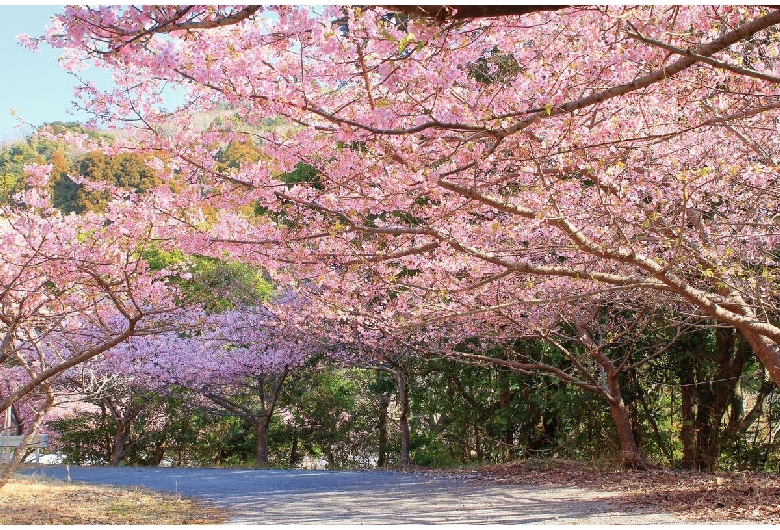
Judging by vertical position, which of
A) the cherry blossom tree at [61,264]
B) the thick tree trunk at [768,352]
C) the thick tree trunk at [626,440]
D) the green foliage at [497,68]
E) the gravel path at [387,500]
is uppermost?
the green foliage at [497,68]

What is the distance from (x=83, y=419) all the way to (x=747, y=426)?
12514 millimetres

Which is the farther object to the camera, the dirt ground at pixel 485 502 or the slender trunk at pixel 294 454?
the slender trunk at pixel 294 454

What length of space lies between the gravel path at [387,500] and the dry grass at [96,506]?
327 mm

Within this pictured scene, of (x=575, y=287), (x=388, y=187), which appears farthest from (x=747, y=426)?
(x=388, y=187)

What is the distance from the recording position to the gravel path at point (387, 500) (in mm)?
4988

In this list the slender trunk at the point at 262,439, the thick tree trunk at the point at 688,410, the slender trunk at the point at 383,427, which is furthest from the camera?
the slender trunk at the point at 383,427

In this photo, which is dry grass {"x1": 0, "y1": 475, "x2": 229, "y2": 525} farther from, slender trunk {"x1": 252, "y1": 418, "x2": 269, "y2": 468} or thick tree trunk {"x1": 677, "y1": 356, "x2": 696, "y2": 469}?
thick tree trunk {"x1": 677, "y1": 356, "x2": 696, "y2": 469}

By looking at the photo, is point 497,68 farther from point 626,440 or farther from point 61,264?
point 626,440

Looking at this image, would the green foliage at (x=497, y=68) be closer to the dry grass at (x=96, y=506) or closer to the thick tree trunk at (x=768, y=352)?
the thick tree trunk at (x=768, y=352)

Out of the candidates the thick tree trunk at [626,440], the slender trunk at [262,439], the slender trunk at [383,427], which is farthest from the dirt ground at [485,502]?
the slender trunk at [383,427]

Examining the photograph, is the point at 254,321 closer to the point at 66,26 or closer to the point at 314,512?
the point at 314,512

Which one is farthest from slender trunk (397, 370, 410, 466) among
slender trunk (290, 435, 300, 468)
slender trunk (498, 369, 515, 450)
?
slender trunk (290, 435, 300, 468)

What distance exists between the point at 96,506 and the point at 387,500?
100 inches

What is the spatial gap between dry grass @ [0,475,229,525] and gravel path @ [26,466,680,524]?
12.9 inches
